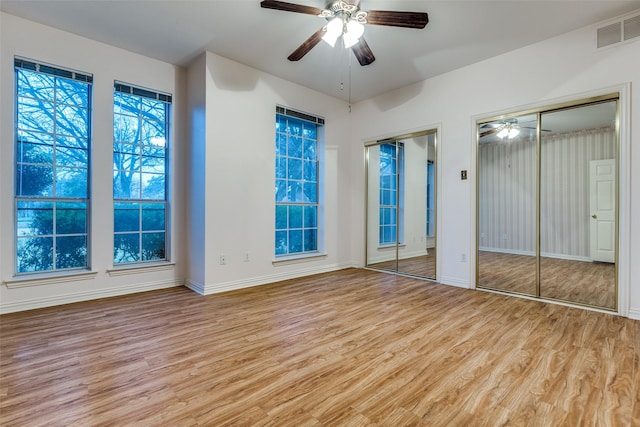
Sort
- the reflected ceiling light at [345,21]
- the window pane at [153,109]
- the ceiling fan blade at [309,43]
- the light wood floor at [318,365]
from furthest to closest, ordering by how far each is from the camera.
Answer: the window pane at [153,109] < the ceiling fan blade at [309,43] < the reflected ceiling light at [345,21] < the light wood floor at [318,365]

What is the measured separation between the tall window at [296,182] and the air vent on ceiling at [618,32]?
3.61 metres

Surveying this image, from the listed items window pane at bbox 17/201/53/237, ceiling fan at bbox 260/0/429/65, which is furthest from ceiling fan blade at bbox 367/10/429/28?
window pane at bbox 17/201/53/237

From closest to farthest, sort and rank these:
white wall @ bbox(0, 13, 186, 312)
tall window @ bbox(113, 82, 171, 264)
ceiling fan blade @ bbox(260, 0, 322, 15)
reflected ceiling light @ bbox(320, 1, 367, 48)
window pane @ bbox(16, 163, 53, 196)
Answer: ceiling fan blade @ bbox(260, 0, 322, 15) < reflected ceiling light @ bbox(320, 1, 367, 48) < white wall @ bbox(0, 13, 186, 312) < window pane @ bbox(16, 163, 53, 196) < tall window @ bbox(113, 82, 171, 264)

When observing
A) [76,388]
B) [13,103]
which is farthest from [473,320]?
[13,103]

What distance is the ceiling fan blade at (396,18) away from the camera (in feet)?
8.58

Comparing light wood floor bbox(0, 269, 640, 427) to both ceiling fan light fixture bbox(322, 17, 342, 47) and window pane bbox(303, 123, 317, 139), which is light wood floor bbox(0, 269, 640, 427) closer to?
ceiling fan light fixture bbox(322, 17, 342, 47)

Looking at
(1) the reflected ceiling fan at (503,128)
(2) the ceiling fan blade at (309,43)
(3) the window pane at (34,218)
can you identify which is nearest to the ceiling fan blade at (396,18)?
(2) the ceiling fan blade at (309,43)

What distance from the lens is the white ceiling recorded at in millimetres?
2969

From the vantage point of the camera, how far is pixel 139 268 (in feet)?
12.8

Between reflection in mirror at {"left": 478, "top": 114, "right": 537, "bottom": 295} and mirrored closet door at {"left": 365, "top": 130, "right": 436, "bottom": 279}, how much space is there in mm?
679

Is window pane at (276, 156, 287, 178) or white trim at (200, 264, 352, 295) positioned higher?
window pane at (276, 156, 287, 178)

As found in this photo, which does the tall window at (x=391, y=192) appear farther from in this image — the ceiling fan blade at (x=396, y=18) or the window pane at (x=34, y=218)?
the window pane at (x=34, y=218)

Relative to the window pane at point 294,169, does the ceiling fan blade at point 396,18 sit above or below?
above

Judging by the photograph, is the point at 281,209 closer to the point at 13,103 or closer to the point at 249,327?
the point at 249,327
